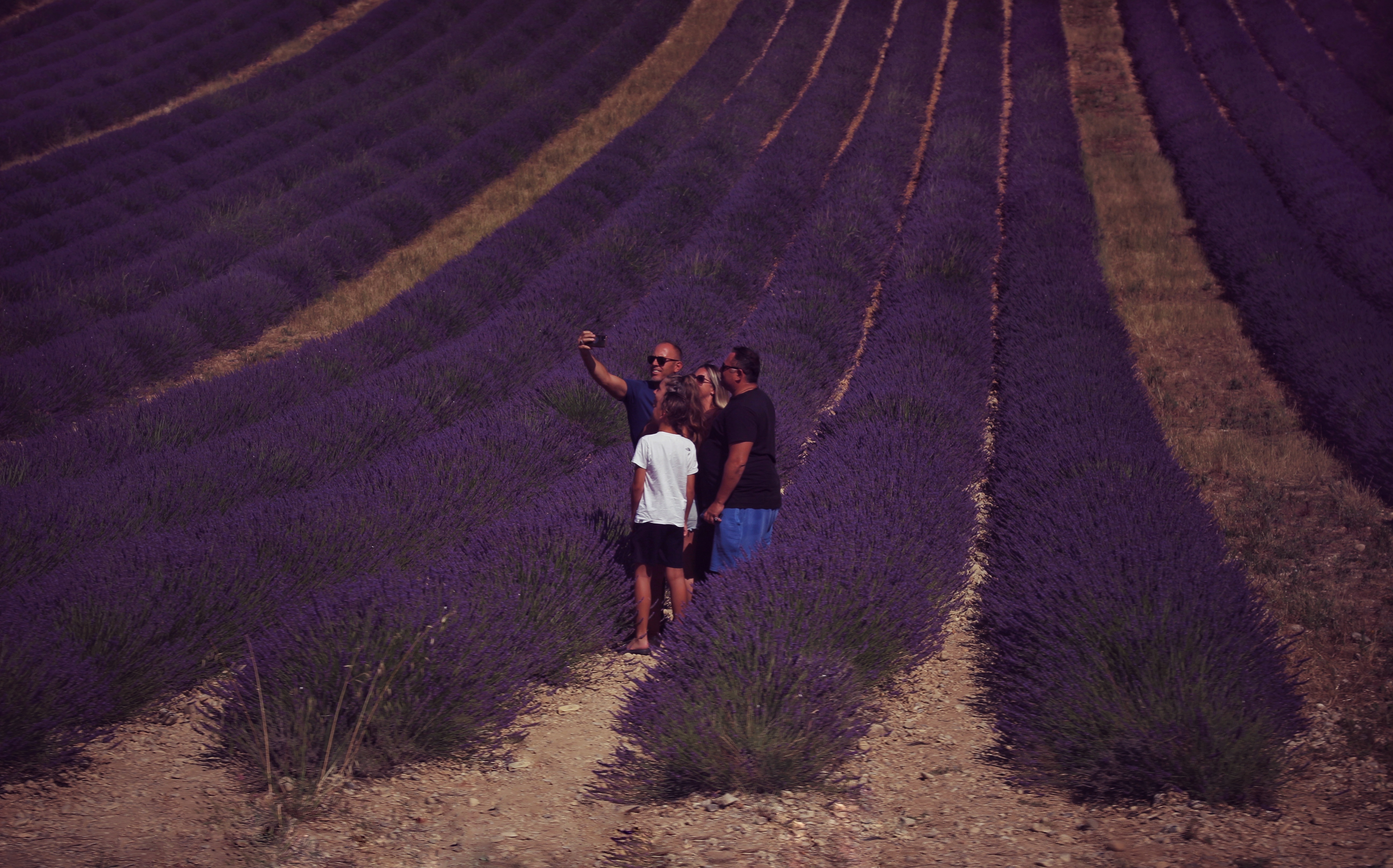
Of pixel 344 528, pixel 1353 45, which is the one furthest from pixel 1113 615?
pixel 1353 45

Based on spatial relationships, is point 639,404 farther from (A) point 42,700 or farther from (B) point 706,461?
(A) point 42,700

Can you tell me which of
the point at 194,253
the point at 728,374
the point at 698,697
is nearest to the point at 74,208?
the point at 194,253

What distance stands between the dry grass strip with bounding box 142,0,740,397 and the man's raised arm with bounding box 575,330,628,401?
194 inches

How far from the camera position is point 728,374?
4238 mm

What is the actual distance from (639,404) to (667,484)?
589 mm

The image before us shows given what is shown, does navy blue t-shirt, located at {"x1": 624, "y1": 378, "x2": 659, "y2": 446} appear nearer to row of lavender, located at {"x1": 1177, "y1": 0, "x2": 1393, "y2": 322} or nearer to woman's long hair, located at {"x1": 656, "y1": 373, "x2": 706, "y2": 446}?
woman's long hair, located at {"x1": 656, "y1": 373, "x2": 706, "y2": 446}

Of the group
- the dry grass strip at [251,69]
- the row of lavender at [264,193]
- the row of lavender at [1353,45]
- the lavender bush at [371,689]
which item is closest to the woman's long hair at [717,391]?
the lavender bush at [371,689]

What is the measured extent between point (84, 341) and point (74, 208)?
4.63 meters

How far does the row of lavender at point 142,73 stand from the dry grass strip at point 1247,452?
587 inches

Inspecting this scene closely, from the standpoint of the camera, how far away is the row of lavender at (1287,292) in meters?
6.36

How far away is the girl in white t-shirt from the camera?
412 cm

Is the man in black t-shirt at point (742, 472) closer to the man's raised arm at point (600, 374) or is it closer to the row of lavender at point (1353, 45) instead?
the man's raised arm at point (600, 374)

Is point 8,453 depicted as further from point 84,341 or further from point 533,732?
point 533,732

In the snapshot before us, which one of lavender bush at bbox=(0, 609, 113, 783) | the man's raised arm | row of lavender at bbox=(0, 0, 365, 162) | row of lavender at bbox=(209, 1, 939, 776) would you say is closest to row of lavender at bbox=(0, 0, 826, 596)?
row of lavender at bbox=(209, 1, 939, 776)
